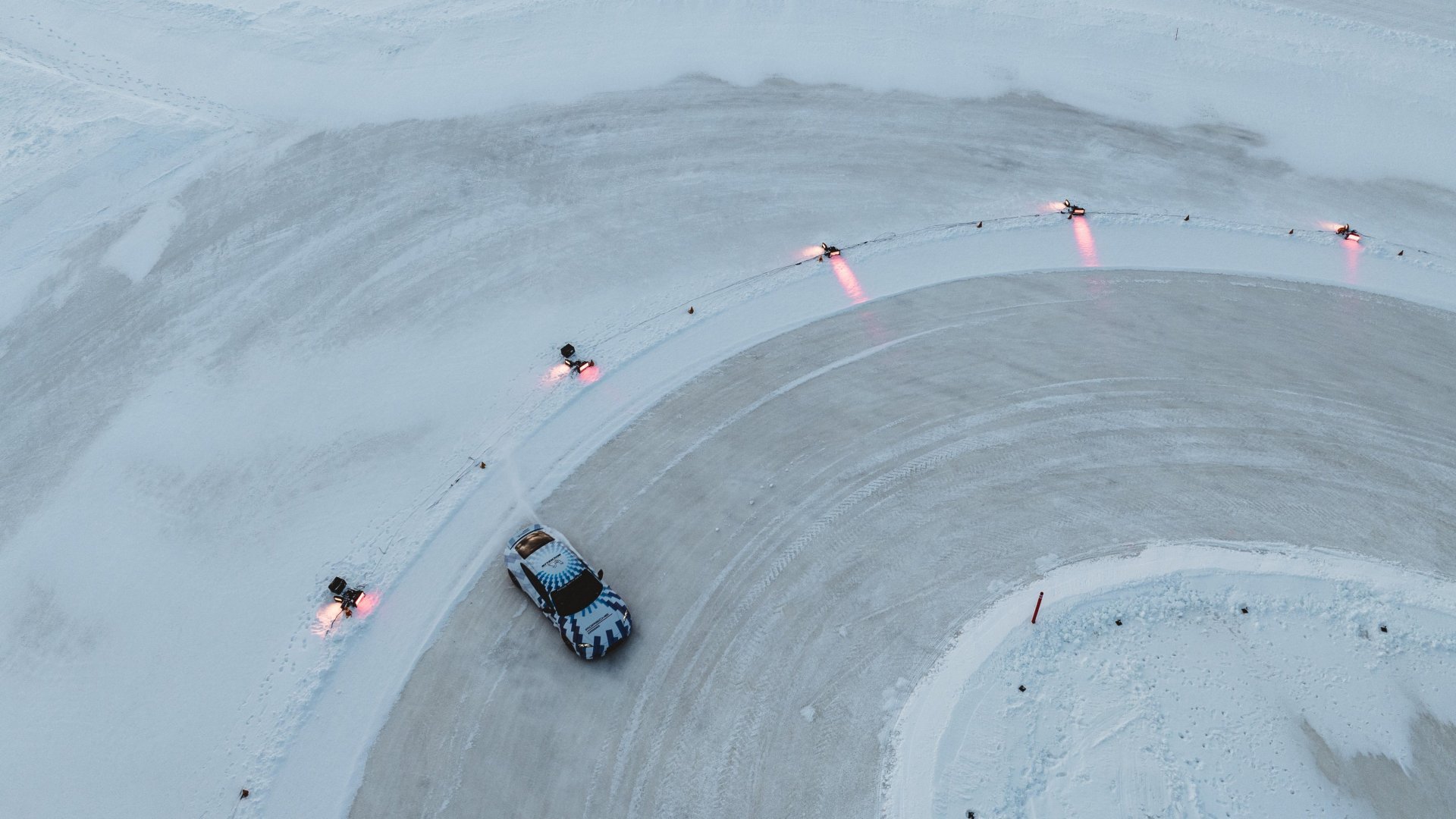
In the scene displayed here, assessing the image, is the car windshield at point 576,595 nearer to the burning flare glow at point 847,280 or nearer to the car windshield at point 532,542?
the car windshield at point 532,542

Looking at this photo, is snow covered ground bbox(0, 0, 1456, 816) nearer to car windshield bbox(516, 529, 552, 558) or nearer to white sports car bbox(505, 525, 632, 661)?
white sports car bbox(505, 525, 632, 661)

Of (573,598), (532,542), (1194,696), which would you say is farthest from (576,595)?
(1194,696)

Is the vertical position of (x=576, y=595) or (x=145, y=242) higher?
(x=145, y=242)

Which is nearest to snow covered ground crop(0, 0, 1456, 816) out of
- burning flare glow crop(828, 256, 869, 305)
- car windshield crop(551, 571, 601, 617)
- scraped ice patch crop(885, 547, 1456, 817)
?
burning flare glow crop(828, 256, 869, 305)

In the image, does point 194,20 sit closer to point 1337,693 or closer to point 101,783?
point 101,783

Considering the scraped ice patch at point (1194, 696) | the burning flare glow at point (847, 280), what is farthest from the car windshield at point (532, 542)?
the burning flare glow at point (847, 280)

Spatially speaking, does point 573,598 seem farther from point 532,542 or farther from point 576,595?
point 532,542

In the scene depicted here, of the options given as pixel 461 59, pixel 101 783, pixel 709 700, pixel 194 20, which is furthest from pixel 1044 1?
pixel 101 783
